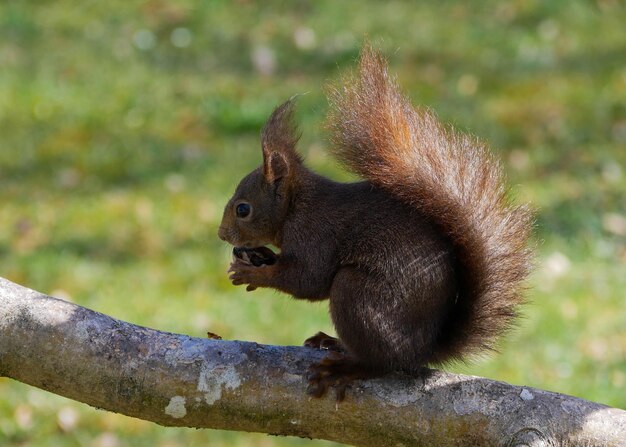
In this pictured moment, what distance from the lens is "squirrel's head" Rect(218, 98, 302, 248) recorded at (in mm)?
2314

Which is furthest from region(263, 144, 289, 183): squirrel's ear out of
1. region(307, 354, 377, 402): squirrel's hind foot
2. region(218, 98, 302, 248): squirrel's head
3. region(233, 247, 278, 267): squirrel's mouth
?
region(307, 354, 377, 402): squirrel's hind foot

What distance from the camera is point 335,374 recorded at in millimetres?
1905

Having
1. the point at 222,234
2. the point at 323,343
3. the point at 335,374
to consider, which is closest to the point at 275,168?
the point at 222,234

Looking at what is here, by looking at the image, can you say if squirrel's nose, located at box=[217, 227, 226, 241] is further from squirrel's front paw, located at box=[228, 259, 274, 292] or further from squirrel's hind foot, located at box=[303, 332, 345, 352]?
squirrel's hind foot, located at box=[303, 332, 345, 352]

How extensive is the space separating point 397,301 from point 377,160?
280 millimetres

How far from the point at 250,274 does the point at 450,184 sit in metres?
0.46

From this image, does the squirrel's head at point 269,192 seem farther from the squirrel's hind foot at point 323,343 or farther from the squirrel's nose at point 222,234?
the squirrel's hind foot at point 323,343

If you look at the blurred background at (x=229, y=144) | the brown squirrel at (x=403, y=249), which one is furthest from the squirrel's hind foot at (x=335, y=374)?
the blurred background at (x=229, y=144)

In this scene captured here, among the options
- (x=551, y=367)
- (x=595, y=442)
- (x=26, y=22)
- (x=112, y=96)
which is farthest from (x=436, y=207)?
(x=26, y=22)

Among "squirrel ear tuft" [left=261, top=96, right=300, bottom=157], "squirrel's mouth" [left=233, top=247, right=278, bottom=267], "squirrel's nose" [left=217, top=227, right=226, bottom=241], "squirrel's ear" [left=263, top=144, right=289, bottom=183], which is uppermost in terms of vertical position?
"squirrel ear tuft" [left=261, top=96, right=300, bottom=157]

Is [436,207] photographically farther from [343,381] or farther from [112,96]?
[112,96]

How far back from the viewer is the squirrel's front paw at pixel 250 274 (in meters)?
2.16

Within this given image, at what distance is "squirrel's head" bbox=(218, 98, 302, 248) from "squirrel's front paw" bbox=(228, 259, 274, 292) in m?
0.18

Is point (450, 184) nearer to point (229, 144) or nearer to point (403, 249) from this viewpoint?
point (403, 249)
